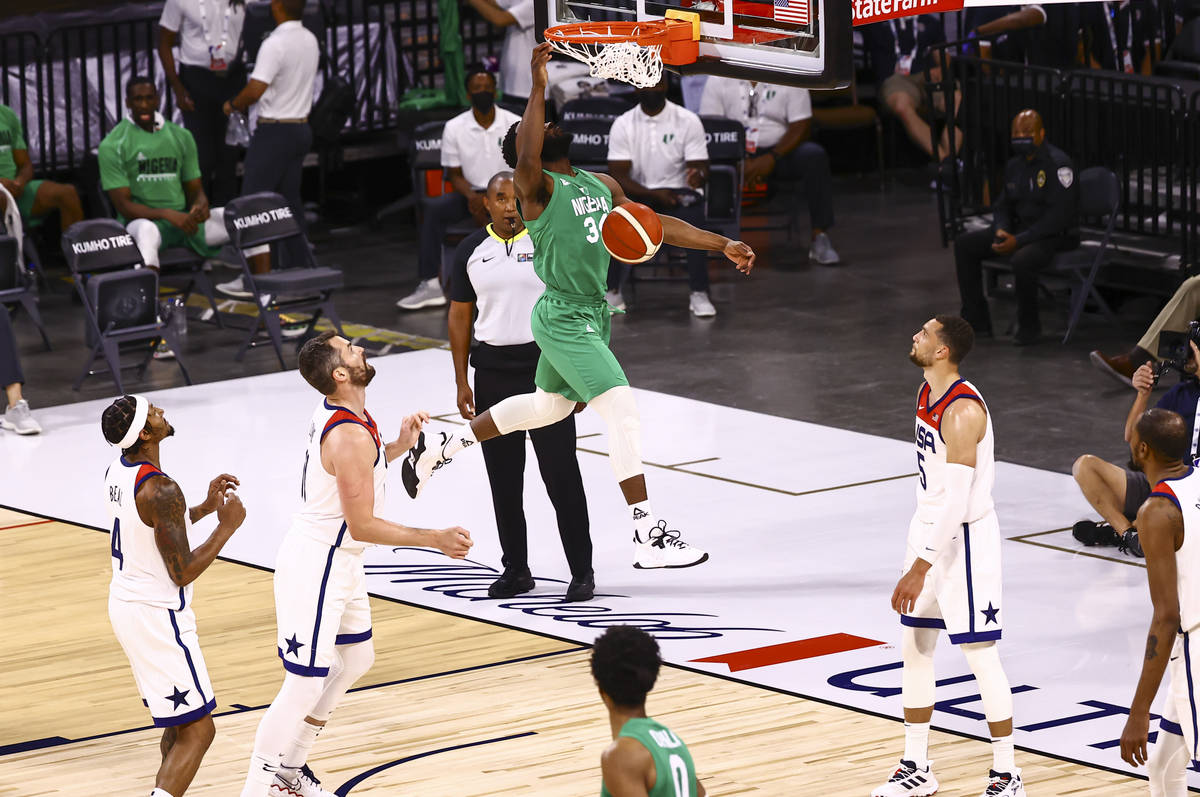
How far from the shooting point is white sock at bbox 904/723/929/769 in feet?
22.7

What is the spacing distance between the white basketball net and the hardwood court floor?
2671mm

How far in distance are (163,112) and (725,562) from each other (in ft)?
35.2

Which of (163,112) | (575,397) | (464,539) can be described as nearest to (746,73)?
(575,397)

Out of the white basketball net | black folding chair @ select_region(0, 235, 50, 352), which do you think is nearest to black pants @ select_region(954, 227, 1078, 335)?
the white basketball net

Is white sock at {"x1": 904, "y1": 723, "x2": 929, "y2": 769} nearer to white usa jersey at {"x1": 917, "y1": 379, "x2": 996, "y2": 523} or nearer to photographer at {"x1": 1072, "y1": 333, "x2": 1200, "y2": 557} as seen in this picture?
white usa jersey at {"x1": 917, "y1": 379, "x2": 996, "y2": 523}

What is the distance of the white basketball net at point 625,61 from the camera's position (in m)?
9.41

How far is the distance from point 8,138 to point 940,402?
11597mm

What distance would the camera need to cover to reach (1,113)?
1648cm

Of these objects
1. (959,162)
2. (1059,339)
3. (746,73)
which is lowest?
(1059,339)

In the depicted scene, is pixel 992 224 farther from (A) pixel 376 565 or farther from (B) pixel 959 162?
(A) pixel 376 565

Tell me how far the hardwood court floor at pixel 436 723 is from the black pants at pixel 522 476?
0.52 meters

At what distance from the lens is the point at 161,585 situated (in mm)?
6691

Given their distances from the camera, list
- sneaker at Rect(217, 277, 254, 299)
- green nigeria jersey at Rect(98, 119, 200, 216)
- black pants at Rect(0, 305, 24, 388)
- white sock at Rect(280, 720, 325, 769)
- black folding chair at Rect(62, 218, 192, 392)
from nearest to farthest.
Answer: white sock at Rect(280, 720, 325, 769) < black pants at Rect(0, 305, 24, 388) < black folding chair at Rect(62, 218, 192, 392) < green nigeria jersey at Rect(98, 119, 200, 216) < sneaker at Rect(217, 277, 254, 299)

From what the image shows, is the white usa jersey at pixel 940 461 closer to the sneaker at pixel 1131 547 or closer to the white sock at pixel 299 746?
the white sock at pixel 299 746
